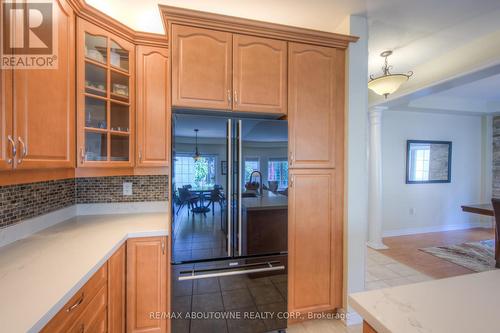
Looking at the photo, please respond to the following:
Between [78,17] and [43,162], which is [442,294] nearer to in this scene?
[43,162]

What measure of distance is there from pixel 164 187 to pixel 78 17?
148cm

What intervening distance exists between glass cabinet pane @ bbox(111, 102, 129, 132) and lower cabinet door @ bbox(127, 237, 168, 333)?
0.92 metres

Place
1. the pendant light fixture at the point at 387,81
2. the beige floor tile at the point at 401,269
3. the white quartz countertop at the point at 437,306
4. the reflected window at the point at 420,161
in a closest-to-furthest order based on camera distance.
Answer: the white quartz countertop at the point at 437,306
the pendant light fixture at the point at 387,81
the beige floor tile at the point at 401,269
the reflected window at the point at 420,161

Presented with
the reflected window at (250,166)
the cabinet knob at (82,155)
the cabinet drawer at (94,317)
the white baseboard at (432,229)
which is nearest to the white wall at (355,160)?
the reflected window at (250,166)

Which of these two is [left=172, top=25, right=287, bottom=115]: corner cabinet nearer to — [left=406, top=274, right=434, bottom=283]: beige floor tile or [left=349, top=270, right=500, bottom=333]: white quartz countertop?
[left=349, top=270, right=500, bottom=333]: white quartz countertop

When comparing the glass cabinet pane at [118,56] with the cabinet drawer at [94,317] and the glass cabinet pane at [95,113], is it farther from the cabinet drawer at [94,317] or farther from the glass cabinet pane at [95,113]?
the cabinet drawer at [94,317]

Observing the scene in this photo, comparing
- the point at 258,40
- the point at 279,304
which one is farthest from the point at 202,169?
the point at 279,304

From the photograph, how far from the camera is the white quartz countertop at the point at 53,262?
29.9 inches

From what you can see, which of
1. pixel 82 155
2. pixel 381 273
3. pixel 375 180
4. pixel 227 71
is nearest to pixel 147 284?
Answer: pixel 82 155

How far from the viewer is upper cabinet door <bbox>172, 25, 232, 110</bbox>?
1515mm

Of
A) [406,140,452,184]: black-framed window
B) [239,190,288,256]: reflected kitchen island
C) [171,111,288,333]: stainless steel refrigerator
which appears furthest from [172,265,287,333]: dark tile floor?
[406,140,452,184]: black-framed window

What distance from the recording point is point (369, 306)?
2.38 ft

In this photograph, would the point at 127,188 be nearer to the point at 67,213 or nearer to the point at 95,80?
the point at 67,213

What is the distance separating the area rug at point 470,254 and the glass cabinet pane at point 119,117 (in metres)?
4.53
